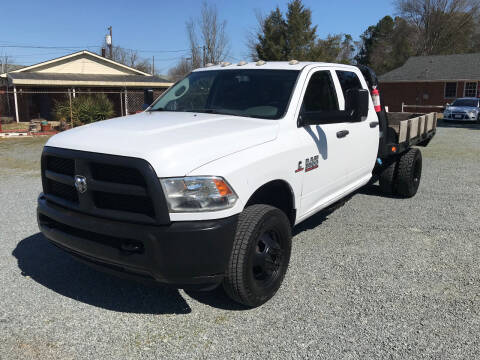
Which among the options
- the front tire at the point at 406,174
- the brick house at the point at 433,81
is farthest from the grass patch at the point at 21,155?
the brick house at the point at 433,81

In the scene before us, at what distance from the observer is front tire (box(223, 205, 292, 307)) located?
9.97 ft

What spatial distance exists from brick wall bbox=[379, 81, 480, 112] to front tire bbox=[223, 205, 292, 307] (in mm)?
34764

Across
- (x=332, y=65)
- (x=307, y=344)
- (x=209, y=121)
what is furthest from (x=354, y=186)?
(x=307, y=344)

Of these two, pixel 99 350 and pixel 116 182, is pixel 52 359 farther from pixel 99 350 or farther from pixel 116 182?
pixel 116 182

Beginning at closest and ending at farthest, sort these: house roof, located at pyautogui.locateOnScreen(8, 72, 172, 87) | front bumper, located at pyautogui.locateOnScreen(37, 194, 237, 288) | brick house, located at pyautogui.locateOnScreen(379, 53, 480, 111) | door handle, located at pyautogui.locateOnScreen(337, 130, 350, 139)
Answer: front bumper, located at pyautogui.locateOnScreen(37, 194, 237, 288), door handle, located at pyautogui.locateOnScreen(337, 130, 350, 139), house roof, located at pyautogui.locateOnScreen(8, 72, 172, 87), brick house, located at pyautogui.locateOnScreen(379, 53, 480, 111)

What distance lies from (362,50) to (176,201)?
66.8 metres

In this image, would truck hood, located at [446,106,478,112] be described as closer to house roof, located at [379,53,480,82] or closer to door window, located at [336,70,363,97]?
house roof, located at [379,53,480,82]

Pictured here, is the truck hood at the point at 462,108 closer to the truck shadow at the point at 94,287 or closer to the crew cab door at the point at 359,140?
the crew cab door at the point at 359,140

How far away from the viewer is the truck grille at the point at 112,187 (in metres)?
2.75

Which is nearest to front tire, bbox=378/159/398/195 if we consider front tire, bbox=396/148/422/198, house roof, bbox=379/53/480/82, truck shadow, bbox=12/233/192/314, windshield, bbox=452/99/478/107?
front tire, bbox=396/148/422/198

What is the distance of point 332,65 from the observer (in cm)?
473

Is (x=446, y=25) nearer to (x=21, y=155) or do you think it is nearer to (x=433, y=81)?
(x=433, y=81)

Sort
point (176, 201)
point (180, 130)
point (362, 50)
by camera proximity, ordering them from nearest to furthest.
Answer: point (176, 201)
point (180, 130)
point (362, 50)

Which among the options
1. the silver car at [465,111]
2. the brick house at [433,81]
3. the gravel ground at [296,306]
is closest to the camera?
the gravel ground at [296,306]
